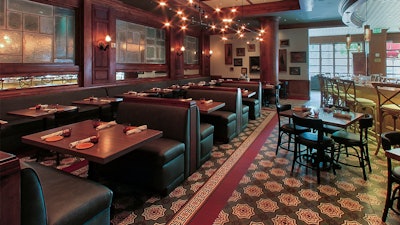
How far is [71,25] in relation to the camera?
635 centimetres

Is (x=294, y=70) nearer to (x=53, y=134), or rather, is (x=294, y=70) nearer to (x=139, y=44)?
(x=139, y=44)

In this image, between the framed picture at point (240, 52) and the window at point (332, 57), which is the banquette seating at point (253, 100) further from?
the window at point (332, 57)

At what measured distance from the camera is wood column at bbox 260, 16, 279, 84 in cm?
930

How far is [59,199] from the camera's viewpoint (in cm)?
180

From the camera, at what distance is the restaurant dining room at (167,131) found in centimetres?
231

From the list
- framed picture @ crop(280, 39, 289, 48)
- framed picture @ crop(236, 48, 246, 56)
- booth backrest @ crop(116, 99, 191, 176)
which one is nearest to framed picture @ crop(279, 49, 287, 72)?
framed picture @ crop(280, 39, 289, 48)

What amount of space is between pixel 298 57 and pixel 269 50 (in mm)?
2542

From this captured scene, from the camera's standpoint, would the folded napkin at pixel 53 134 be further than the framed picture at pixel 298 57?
No

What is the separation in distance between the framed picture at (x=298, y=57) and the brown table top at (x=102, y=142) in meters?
10.1

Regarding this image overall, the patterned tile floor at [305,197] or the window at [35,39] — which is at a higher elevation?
the window at [35,39]

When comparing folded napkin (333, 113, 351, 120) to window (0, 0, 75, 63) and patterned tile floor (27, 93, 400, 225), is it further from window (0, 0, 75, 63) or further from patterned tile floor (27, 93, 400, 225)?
window (0, 0, 75, 63)

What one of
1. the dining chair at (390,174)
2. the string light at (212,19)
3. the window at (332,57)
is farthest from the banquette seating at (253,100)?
the window at (332,57)

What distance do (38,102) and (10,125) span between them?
3.28 ft

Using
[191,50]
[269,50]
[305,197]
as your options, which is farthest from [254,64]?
[305,197]
